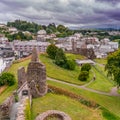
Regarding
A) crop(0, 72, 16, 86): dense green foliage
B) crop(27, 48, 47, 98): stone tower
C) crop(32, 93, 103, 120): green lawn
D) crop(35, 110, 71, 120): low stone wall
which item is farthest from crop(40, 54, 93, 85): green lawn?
crop(35, 110, 71, 120): low stone wall

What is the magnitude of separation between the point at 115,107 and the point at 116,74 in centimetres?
558

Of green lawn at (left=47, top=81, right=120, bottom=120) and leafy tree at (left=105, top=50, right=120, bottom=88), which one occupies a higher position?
leafy tree at (left=105, top=50, right=120, bottom=88)

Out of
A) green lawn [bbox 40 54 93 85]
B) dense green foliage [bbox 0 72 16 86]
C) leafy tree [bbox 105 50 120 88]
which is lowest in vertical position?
green lawn [bbox 40 54 93 85]

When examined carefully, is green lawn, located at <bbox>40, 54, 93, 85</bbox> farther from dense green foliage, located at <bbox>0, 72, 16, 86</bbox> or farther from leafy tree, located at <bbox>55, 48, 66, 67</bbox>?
dense green foliage, located at <bbox>0, 72, 16, 86</bbox>

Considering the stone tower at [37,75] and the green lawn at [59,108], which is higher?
the stone tower at [37,75]

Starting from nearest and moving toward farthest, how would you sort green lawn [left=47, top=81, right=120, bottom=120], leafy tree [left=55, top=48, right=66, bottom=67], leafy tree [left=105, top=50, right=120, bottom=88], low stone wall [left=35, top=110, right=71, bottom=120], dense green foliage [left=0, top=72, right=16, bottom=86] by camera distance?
low stone wall [left=35, top=110, right=71, bottom=120] < green lawn [left=47, top=81, right=120, bottom=120] < leafy tree [left=105, top=50, right=120, bottom=88] < dense green foliage [left=0, top=72, right=16, bottom=86] < leafy tree [left=55, top=48, right=66, bottom=67]

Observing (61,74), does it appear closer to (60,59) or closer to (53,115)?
(60,59)

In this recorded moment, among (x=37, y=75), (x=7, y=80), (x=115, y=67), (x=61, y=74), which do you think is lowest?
(x=61, y=74)

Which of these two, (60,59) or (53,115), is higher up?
(60,59)

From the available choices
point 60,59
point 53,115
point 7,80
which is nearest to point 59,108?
point 53,115

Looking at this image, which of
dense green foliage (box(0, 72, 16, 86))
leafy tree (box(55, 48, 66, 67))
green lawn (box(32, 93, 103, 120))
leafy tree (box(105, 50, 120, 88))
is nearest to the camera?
green lawn (box(32, 93, 103, 120))

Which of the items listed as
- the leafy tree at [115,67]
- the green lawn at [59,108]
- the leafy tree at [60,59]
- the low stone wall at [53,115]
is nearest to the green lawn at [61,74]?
the leafy tree at [60,59]

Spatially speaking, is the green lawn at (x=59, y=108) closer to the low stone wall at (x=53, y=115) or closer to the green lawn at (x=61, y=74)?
the low stone wall at (x=53, y=115)

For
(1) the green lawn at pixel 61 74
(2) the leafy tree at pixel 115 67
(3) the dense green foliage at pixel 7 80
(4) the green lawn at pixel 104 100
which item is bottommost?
(4) the green lawn at pixel 104 100
